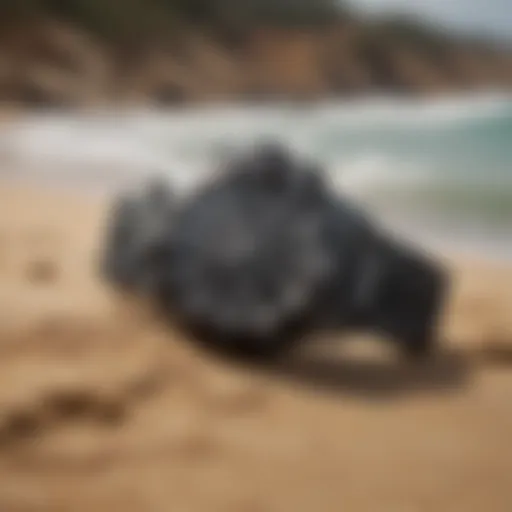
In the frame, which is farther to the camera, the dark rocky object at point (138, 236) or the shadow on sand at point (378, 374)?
the dark rocky object at point (138, 236)

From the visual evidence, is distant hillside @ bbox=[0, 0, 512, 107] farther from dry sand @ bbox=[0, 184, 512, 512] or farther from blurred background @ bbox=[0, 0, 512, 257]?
dry sand @ bbox=[0, 184, 512, 512]

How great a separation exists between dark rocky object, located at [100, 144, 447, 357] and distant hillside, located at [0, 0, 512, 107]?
0.14m

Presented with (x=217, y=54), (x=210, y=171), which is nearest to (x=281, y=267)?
(x=210, y=171)

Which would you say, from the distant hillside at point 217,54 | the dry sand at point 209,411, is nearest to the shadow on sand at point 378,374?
the dry sand at point 209,411

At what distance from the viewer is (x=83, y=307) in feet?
→ 3.57

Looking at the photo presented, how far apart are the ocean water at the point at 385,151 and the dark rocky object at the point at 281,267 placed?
0.04m

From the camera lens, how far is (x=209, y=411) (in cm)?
90

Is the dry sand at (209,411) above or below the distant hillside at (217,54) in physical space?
below

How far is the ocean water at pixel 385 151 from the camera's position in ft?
3.40

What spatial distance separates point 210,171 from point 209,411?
0.35 meters

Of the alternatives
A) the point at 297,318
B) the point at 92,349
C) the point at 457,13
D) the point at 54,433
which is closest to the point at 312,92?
the point at 457,13

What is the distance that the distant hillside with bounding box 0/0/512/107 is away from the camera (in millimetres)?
1063

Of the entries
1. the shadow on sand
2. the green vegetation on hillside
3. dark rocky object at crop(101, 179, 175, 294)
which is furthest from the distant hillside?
the shadow on sand

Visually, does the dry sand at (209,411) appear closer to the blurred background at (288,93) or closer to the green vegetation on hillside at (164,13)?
the blurred background at (288,93)
